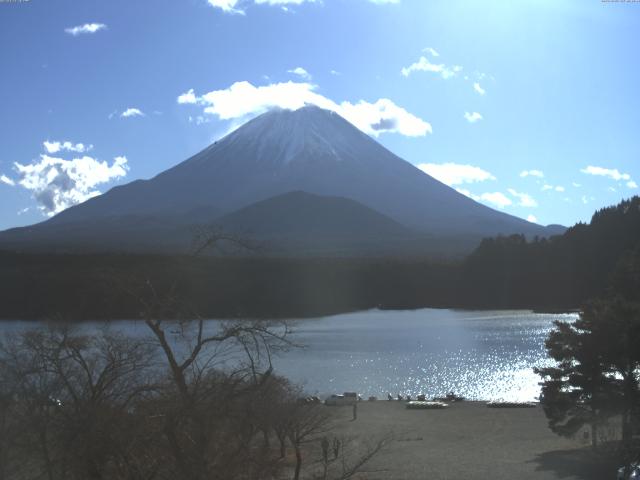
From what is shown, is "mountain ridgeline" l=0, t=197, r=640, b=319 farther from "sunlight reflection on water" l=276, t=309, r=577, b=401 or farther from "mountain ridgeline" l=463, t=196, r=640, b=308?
"sunlight reflection on water" l=276, t=309, r=577, b=401

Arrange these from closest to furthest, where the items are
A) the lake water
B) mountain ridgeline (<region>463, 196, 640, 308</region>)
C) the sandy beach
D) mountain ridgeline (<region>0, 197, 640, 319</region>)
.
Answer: the sandy beach
the lake water
mountain ridgeline (<region>0, 197, 640, 319</region>)
mountain ridgeline (<region>463, 196, 640, 308</region>)

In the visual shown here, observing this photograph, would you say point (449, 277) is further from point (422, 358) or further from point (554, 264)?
point (422, 358)

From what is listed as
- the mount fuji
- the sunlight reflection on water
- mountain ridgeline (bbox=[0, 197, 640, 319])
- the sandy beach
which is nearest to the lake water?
the sunlight reflection on water

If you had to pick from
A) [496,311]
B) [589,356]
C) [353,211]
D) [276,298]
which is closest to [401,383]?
[589,356]

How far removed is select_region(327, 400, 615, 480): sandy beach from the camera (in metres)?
10.1

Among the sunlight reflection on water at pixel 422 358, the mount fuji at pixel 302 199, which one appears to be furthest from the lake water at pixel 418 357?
the mount fuji at pixel 302 199

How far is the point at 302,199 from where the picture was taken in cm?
8981

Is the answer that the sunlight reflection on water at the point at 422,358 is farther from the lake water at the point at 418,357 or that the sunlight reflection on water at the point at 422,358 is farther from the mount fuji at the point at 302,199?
the mount fuji at the point at 302,199

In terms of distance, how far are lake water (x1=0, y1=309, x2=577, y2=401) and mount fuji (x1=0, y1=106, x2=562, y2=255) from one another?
121 feet

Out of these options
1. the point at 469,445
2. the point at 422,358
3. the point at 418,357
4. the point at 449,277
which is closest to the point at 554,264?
the point at 449,277

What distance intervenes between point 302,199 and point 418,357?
207 feet

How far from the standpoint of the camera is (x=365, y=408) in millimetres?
17312

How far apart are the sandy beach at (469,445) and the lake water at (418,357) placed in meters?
2.41

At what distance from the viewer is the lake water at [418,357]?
21.1 meters
